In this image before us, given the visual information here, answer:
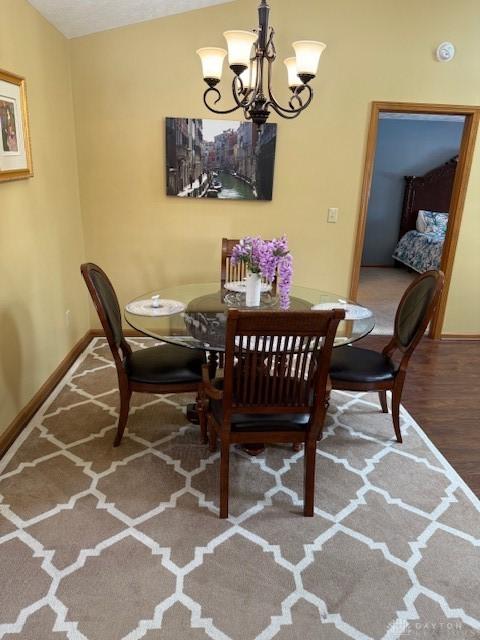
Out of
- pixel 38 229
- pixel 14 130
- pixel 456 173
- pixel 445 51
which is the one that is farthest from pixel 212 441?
pixel 445 51

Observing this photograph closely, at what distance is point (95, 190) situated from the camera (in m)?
3.70

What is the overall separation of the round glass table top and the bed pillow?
489cm

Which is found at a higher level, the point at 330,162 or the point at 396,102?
the point at 396,102

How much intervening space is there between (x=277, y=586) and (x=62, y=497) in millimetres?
1054

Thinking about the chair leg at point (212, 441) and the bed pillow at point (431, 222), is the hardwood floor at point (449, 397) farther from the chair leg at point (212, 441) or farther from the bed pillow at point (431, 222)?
the bed pillow at point (431, 222)

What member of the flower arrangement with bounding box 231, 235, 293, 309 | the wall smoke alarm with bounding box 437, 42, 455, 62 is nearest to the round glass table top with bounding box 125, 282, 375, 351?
the flower arrangement with bounding box 231, 235, 293, 309

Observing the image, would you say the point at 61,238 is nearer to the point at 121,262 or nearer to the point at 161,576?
the point at 121,262

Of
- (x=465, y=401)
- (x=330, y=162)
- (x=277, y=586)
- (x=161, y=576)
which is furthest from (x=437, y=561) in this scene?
(x=330, y=162)

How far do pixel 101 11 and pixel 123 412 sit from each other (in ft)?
8.56

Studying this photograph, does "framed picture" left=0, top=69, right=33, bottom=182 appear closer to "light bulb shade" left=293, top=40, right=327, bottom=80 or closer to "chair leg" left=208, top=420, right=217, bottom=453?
"light bulb shade" left=293, top=40, right=327, bottom=80

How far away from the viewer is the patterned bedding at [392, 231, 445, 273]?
6457mm

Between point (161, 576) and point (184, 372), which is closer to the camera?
point (161, 576)

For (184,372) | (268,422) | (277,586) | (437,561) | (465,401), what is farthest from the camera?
(465,401)

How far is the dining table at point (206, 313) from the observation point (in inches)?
87.3
